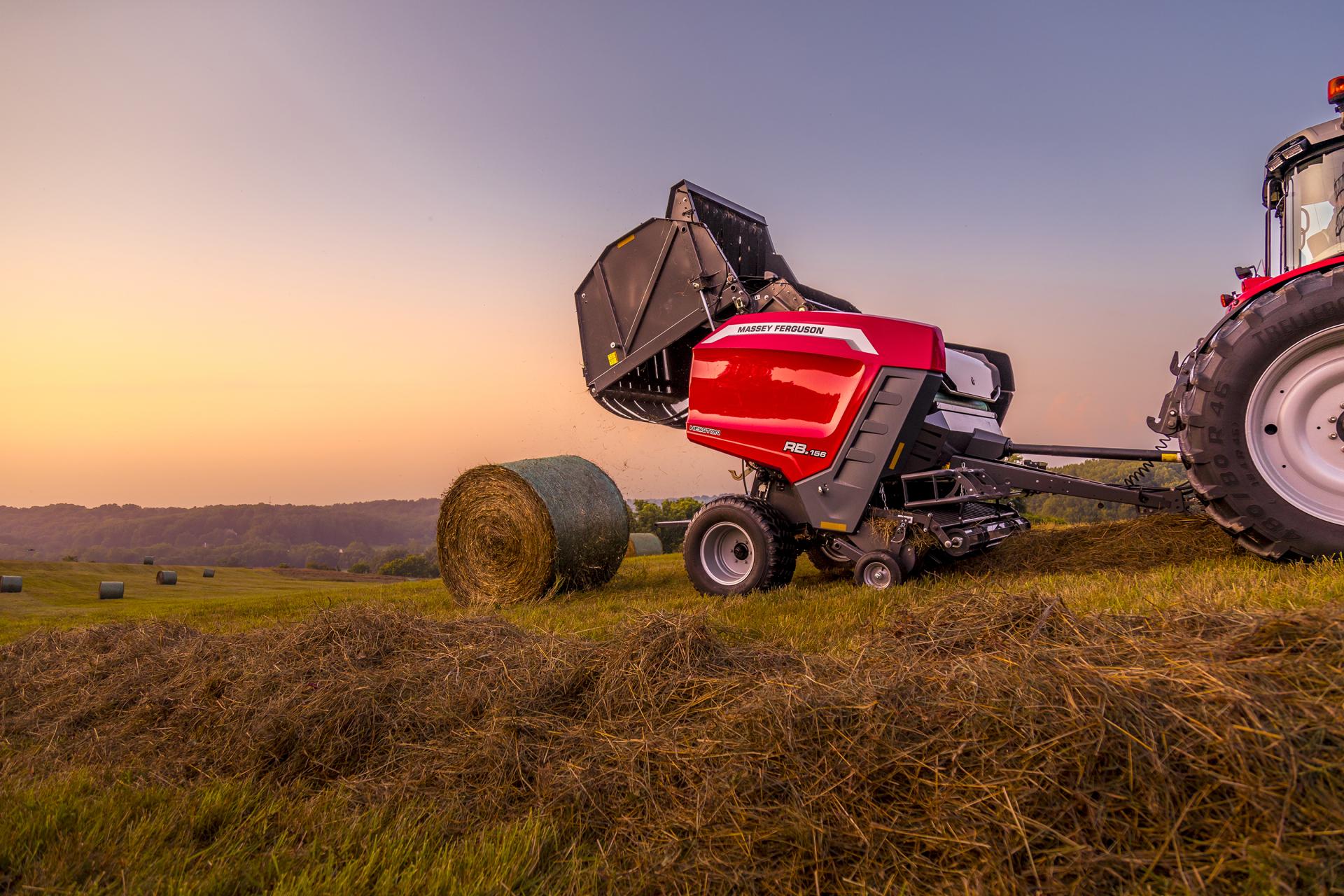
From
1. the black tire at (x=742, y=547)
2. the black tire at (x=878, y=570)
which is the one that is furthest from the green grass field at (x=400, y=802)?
the black tire at (x=742, y=547)

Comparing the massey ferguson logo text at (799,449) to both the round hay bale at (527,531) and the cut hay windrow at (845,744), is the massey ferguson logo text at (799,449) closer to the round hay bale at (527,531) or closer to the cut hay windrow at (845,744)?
the round hay bale at (527,531)

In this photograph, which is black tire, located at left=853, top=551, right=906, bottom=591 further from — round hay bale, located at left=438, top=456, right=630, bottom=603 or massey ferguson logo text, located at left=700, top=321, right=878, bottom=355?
round hay bale, located at left=438, top=456, right=630, bottom=603

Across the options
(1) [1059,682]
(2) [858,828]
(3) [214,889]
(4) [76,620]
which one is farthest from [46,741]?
(4) [76,620]

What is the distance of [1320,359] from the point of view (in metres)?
4.53

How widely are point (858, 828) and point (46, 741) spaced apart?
3547mm

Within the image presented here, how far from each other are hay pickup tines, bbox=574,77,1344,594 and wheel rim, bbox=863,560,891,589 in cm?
2

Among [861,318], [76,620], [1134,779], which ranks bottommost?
[76,620]

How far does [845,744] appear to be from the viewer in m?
2.19

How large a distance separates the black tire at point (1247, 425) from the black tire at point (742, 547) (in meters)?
2.89

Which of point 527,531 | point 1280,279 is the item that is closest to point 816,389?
point 1280,279

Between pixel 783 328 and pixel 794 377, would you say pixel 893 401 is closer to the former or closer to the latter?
pixel 794 377

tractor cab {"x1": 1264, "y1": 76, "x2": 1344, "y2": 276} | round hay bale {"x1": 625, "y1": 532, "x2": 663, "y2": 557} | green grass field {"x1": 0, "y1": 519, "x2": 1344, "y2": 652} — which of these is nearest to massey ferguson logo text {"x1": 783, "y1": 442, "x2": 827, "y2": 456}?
green grass field {"x1": 0, "y1": 519, "x2": 1344, "y2": 652}

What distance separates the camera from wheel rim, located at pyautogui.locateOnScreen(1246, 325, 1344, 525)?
4496mm

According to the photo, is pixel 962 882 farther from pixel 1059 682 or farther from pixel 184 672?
pixel 184 672
